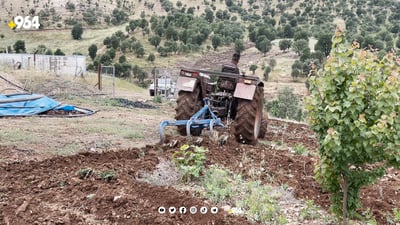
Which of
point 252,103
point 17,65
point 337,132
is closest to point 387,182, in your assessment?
point 252,103

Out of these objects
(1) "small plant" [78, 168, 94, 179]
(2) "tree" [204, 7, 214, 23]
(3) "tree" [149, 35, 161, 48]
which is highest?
(2) "tree" [204, 7, 214, 23]

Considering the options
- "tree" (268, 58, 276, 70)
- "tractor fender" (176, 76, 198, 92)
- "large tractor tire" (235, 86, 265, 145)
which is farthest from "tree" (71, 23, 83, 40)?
"large tractor tire" (235, 86, 265, 145)

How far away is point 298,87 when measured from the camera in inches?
1645

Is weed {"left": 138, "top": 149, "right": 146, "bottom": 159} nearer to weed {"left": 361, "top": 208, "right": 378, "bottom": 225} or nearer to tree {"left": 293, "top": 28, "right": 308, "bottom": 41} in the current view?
weed {"left": 361, "top": 208, "right": 378, "bottom": 225}

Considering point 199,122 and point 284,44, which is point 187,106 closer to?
point 199,122

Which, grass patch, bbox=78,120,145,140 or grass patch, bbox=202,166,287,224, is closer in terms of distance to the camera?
grass patch, bbox=202,166,287,224

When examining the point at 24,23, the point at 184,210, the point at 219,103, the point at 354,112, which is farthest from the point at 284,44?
the point at 354,112

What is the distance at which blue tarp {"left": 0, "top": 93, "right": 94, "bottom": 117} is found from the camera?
41.0 ft

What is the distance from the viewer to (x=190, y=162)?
7355mm

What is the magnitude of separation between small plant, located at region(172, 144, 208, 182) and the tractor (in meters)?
1.66

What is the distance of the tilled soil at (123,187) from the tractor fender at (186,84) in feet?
4.67

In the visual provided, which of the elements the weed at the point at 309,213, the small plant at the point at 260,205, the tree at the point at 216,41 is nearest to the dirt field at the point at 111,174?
the weed at the point at 309,213

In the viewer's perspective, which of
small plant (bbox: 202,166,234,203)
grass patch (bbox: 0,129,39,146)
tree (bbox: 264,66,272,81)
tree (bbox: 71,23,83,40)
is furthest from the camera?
tree (bbox: 71,23,83,40)

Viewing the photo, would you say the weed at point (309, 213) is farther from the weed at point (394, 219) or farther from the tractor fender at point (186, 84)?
the tractor fender at point (186, 84)
